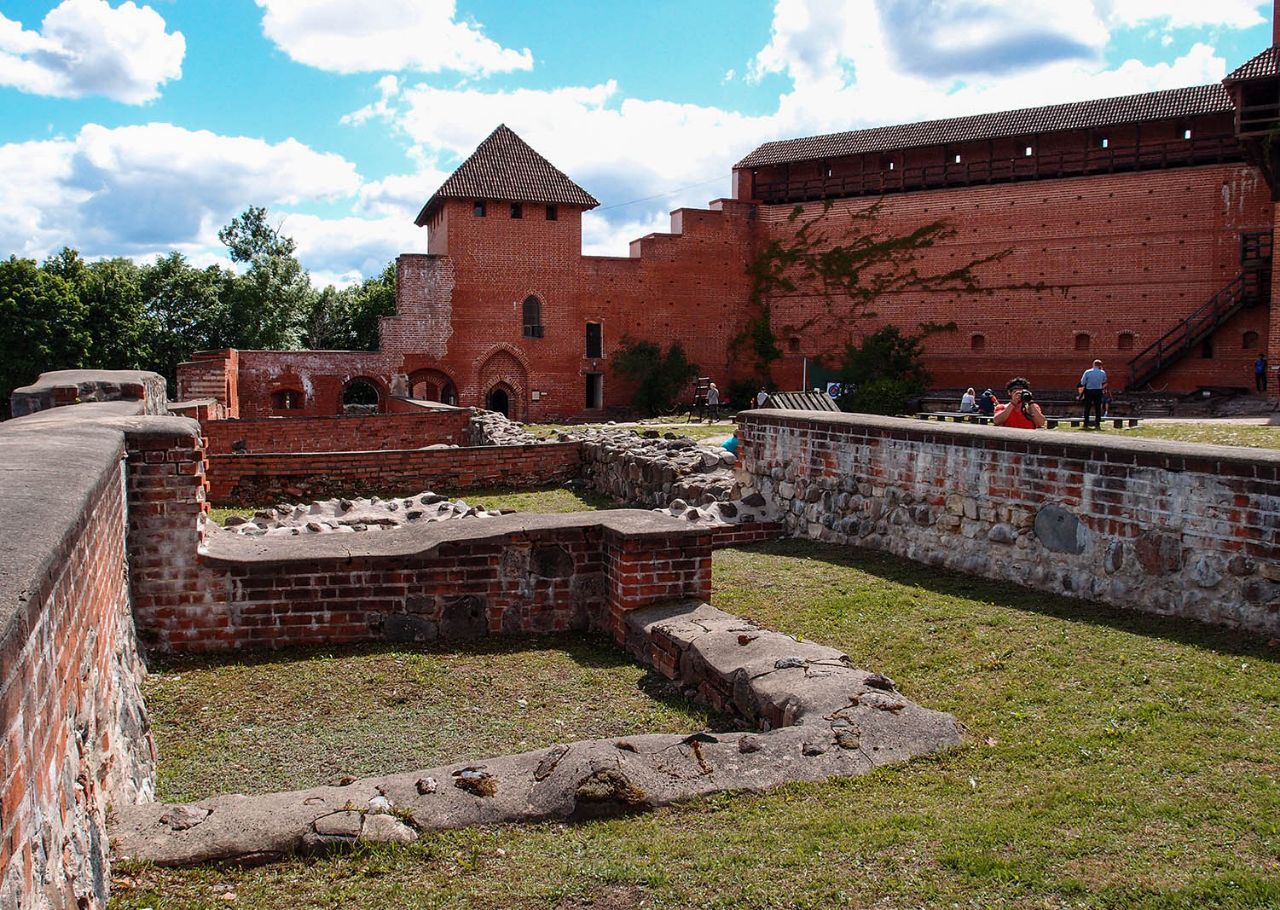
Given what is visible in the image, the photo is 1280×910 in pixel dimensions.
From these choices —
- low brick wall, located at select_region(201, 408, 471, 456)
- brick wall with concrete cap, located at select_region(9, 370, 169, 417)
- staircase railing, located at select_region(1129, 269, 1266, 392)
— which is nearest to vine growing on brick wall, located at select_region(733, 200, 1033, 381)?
staircase railing, located at select_region(1129, 269, 1266, 392)

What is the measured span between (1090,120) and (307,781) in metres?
33.2

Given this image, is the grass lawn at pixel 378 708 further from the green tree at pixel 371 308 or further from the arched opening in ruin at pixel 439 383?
the green tree at pixel 371 308

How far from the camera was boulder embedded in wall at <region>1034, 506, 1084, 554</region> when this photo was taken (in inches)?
271


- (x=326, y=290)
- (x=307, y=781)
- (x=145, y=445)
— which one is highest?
(x=326, y=290)

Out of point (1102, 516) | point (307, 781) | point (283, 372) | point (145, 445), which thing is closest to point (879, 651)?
point (1102, 516)

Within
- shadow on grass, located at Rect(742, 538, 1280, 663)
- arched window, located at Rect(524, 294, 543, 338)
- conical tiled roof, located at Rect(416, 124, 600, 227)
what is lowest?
shadow on grass, located at Rect(742, 538, 1280, 663)

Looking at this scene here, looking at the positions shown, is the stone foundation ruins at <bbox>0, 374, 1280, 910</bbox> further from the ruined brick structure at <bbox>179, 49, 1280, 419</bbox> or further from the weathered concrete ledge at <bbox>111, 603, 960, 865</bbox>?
the ruined brick structure at <bbox>179, 49, 1280, 419</bbox>

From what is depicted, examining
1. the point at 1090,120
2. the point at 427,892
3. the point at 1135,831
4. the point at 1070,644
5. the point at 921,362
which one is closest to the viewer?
the point at 427,892

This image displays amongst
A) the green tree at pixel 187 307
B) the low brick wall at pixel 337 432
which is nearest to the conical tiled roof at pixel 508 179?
the low brick wall at pixel 337 432

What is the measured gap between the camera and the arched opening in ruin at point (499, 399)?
3556 centimetres

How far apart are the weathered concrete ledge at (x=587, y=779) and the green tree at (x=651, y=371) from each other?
30.6m

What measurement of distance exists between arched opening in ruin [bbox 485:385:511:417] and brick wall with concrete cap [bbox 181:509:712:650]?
94.9 ft

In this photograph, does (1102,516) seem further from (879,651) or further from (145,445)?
(145,445)

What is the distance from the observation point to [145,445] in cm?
593
